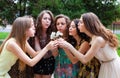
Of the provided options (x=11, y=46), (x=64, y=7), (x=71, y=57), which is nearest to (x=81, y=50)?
(x=71, y=57)

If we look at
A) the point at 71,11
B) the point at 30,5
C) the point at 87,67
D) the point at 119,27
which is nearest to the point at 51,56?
the point at 87,67

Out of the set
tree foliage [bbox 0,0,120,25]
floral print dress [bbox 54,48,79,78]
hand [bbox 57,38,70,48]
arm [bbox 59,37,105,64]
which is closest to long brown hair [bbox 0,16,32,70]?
hand [bbox 57,38,70,48]

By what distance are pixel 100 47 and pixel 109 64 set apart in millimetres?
318

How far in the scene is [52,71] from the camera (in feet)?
17.7

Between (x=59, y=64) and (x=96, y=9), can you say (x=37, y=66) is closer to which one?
(x=59, y=64)

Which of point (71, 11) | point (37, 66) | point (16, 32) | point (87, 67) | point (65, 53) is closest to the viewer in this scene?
point (16, 32)

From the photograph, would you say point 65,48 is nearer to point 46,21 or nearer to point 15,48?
point 15,48

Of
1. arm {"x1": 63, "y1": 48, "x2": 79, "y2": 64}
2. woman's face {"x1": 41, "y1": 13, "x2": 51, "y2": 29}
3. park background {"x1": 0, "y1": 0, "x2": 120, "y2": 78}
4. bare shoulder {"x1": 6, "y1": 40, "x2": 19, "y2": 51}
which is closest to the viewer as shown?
bare shoulder {"x1": 6, "y1": 40, "x2": 19, "y2": 51}

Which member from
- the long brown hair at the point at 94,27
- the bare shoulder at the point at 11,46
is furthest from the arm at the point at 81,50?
the bare shoulder at the point at 11,46

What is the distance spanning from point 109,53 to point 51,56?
1.30 metres

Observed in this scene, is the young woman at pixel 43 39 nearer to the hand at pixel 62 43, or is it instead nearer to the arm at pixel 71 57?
the arm at pixel 71 57

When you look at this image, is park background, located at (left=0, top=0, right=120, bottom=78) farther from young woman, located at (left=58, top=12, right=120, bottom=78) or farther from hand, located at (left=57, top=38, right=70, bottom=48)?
young woman, located at (left=58, top=12, right=120, bottom=78)

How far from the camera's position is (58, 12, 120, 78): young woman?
162 inches

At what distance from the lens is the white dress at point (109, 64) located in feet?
13.8
